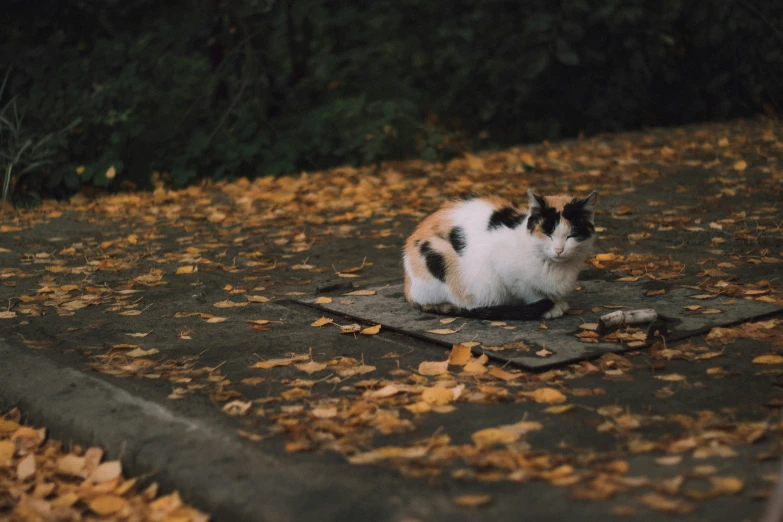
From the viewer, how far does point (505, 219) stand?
4.26m

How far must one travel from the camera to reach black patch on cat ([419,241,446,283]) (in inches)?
170

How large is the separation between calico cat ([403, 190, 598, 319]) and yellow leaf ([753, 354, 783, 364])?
88cm

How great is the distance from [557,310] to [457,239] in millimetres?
554

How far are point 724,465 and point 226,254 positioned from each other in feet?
13.4

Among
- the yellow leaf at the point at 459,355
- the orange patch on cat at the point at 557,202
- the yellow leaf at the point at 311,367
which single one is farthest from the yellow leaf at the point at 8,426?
the orange patch on cat at the point at 557,202

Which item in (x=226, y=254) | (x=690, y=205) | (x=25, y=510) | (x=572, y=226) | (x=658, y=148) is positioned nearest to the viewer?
(x=25, y=510)

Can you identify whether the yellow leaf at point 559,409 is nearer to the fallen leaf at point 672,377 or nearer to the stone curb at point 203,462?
the fallen leaf at point 672,377

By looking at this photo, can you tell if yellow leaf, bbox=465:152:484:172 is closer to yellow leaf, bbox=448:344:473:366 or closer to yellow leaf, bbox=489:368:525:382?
yellow leaf, bbox=448:344:473:366

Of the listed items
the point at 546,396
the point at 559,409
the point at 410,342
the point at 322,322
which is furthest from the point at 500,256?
the point at 559,409

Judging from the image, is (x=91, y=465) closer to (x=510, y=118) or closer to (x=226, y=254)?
(x=226, y=254)

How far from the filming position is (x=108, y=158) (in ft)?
29.3

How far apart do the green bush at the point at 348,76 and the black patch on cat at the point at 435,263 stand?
490 centimetres

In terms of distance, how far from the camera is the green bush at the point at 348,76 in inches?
365

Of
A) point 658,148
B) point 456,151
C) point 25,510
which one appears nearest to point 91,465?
point 25,510
